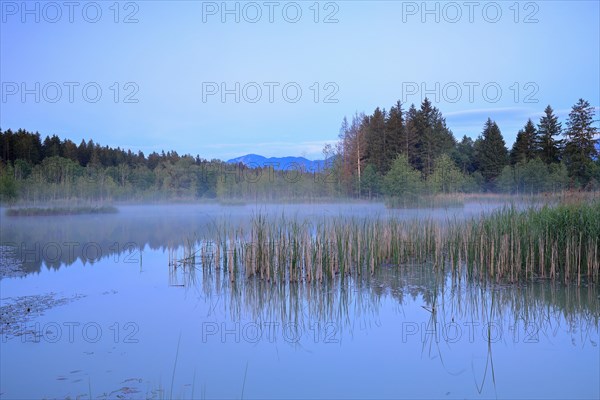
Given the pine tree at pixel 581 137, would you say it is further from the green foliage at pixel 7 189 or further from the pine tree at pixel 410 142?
the green foliage at pixel 7 189

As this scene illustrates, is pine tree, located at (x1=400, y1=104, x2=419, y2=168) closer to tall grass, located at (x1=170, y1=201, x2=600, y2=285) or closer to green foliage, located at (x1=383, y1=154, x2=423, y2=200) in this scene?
green foliage, located at (x1=383, y1=154, x2=423, y2=200)

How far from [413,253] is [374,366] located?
4710 millimetres

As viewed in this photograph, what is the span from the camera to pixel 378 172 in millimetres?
30281

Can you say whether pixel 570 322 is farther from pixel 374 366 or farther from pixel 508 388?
pixel 374 366

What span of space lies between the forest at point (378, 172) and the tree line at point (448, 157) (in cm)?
6

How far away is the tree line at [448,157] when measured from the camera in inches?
941

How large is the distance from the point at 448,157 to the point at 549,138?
32.4ft

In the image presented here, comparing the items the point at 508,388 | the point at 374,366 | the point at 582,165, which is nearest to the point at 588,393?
the point at 508,388

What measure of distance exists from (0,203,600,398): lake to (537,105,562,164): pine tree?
93.8 ft

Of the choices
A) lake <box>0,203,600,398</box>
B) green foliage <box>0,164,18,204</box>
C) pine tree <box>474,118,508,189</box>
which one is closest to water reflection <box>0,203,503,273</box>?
lake <box>0,203,600,398</box>

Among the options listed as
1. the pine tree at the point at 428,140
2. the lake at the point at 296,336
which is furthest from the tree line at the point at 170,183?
the lake at the point at 296,336

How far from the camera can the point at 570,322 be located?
17.0ft

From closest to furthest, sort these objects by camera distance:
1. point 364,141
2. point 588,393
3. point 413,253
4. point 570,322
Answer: point 588,393, point 570,322, point 413,253, point 364,141

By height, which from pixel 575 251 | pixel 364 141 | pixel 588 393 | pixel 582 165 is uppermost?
pixel 364 141
